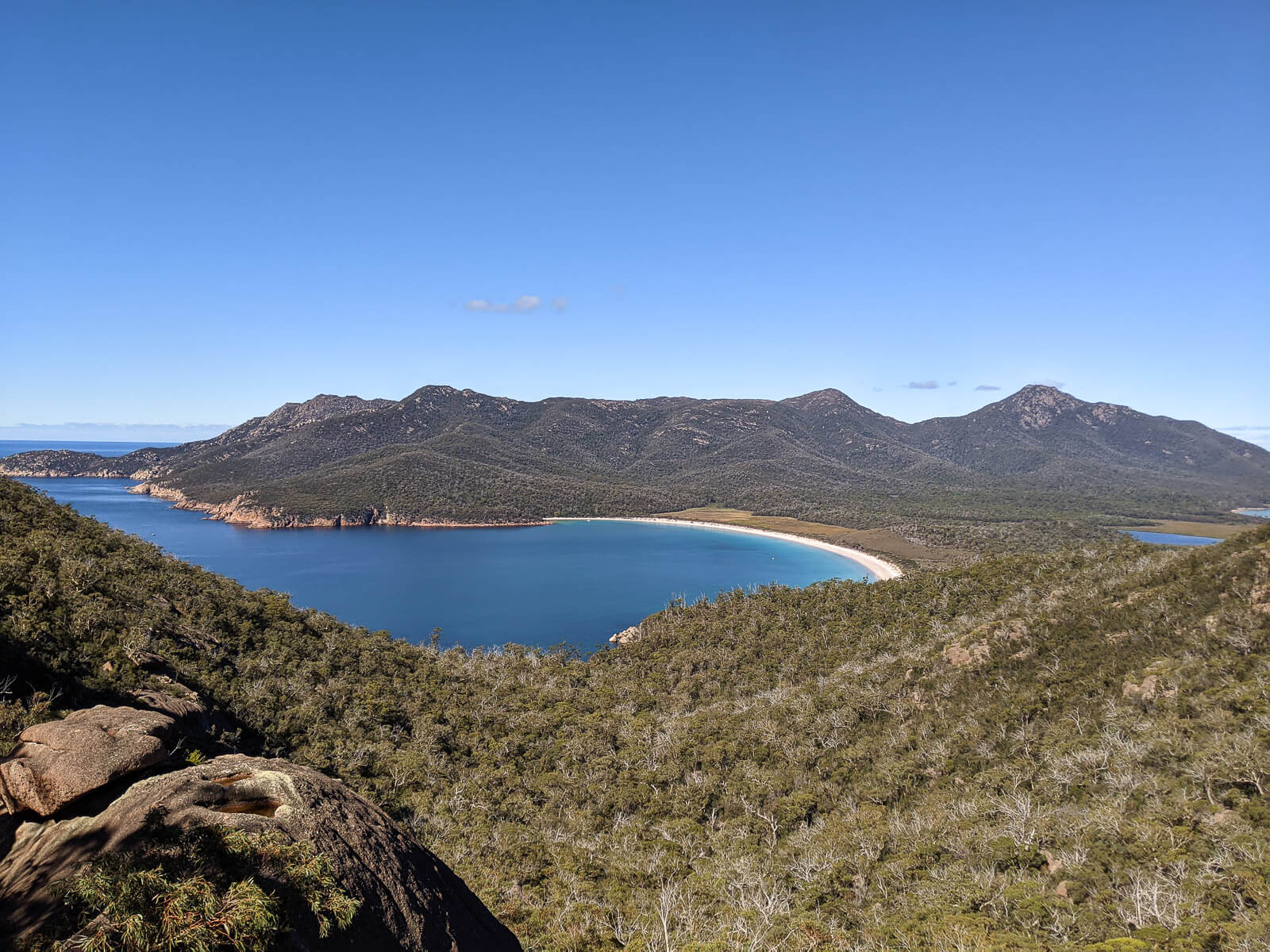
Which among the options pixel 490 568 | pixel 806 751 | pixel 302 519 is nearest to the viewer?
pixel 806 751

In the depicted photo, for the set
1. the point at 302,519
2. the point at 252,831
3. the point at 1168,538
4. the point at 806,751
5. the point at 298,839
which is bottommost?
the point at 302,519

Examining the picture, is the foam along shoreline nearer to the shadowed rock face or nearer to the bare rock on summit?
the shadowed rock face

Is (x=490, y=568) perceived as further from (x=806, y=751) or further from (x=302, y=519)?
(x=806, y=751)

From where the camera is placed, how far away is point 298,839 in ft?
35.8

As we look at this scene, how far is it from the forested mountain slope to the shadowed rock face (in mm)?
9169

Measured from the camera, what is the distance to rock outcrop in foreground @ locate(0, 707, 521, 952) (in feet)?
30.9

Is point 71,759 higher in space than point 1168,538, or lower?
higher

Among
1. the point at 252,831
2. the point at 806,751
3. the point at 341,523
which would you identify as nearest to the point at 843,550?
the point at 806,751

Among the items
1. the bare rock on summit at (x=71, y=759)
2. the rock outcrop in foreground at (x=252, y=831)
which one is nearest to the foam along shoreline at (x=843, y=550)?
the rock outcrop in foreground at (x=252, y=831)

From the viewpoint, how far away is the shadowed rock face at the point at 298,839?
9352 mm

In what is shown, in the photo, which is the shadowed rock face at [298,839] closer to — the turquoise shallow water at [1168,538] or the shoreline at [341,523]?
the shoreline at [341,523]

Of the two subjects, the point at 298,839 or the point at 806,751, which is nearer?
the point at 298,839

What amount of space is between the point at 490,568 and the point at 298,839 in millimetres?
127116

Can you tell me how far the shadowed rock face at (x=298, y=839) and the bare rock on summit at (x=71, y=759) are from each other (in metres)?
0.64
